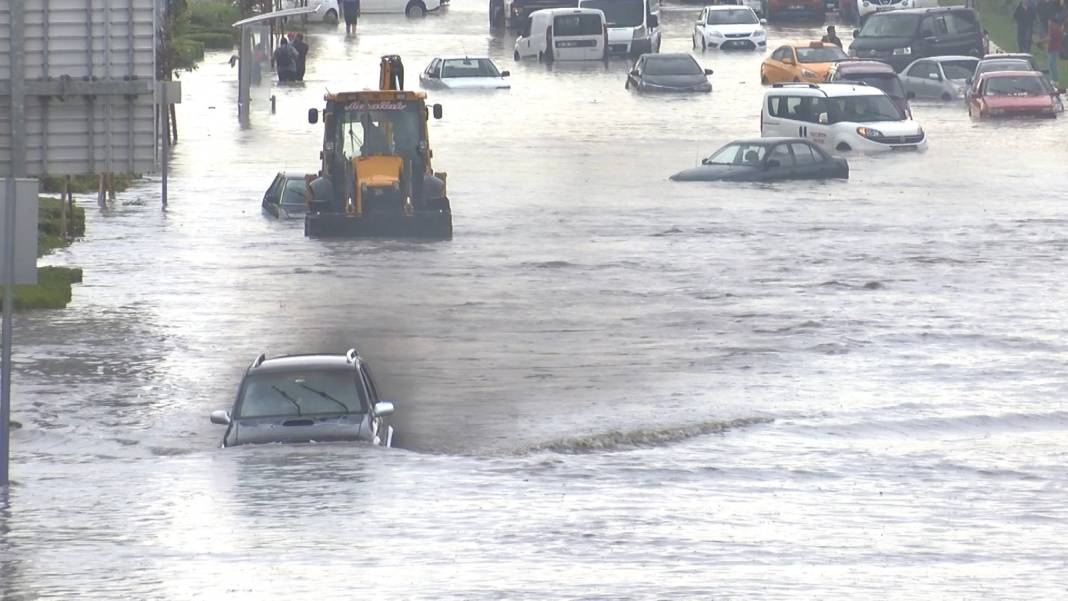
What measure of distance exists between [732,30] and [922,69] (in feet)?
41.4

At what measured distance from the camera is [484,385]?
28125 mm

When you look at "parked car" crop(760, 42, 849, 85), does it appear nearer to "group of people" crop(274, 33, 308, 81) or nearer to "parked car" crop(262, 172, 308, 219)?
"group of people" crop(274, 33, 308, 81)

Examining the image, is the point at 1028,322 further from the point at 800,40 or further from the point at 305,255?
the point at 800,40

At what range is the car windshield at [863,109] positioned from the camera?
5553cm

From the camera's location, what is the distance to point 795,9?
8881cm

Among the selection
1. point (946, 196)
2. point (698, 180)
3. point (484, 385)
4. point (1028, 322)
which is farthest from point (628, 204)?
point (484, 385)

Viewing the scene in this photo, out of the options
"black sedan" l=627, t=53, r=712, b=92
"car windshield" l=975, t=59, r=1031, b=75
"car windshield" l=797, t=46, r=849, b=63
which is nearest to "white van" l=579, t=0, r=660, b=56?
"black sedan" l=627, t=53, r=712, b=92

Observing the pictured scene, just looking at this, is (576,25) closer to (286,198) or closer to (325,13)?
(325,13)

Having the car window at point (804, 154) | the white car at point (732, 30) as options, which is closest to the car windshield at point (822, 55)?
the white car at point (732, 30)

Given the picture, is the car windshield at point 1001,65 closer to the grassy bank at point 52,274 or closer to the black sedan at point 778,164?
the black sedan at point 778,164

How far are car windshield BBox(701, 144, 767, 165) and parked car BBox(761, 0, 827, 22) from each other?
36.1 metres

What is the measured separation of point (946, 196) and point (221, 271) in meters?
17.6

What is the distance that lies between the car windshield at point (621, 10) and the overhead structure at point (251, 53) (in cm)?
1145

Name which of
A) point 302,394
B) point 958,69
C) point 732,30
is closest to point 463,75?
point 732,30
